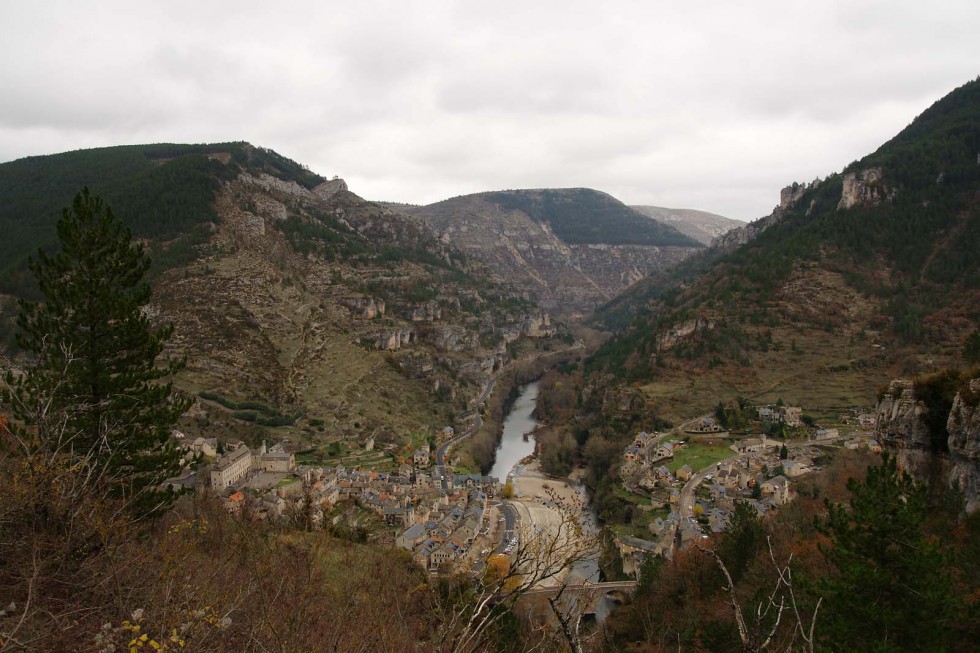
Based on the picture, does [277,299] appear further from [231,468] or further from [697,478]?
[697,478]

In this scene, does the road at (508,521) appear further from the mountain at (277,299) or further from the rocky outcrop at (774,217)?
the rocky outcrop at (774,217)

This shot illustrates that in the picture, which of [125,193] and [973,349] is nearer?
[973,349]

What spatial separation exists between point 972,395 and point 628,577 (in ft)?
72.6

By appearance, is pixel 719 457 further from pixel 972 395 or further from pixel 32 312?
pixel 32 312

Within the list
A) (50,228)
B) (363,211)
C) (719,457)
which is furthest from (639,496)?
(363,211)

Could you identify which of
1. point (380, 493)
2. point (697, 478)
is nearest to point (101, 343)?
point (380, 493)

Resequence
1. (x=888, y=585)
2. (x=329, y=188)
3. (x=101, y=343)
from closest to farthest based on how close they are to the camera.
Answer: (x=888, y=585), (x=101, y=343), (x=329, y=188)

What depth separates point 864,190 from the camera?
79188 millimetres

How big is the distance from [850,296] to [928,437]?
59.6 metres

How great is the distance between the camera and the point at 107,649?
5.08 meters

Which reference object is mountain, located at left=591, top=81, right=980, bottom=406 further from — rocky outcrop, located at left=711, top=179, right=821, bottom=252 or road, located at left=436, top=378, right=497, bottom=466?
road, located at left=436, top=378, right=497, bottom=466

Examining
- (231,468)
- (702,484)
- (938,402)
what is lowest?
(702,484)

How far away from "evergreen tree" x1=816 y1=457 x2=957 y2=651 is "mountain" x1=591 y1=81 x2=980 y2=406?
1809 inches

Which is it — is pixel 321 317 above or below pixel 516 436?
above
